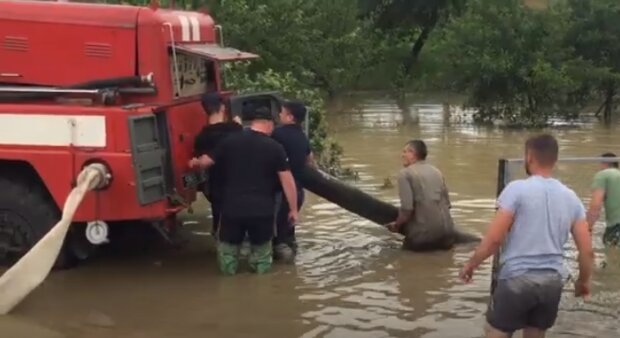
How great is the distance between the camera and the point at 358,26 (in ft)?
125

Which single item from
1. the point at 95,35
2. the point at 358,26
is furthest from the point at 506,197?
the point at 358,26

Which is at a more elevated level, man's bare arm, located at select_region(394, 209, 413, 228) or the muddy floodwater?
man's bare arm, located at select_region(394, 209, 413, 228)

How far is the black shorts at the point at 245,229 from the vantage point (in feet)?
29.2

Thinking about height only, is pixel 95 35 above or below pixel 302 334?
above

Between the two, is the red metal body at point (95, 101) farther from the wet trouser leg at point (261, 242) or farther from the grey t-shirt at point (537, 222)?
the grey t-shirt at point (537, 222)

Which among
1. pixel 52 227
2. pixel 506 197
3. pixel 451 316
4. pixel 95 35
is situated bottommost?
pixel 451 316

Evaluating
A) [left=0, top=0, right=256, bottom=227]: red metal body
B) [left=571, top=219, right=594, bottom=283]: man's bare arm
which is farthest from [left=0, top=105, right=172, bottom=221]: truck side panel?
[left=571, top=219, right=594, bottom=283]: man's bare arm

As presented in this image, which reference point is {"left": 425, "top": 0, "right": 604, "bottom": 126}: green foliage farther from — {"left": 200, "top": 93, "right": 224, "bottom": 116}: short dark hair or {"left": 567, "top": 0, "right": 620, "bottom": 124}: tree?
{"left": 200, "top": 93, "right": 224, "bottom": 116}: short dark hair

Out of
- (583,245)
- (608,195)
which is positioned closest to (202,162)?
(608,195)

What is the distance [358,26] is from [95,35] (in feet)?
97.3

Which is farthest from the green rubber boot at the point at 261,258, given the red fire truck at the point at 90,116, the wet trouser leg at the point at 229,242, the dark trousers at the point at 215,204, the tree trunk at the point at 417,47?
the tree trunk at the point at 417,47

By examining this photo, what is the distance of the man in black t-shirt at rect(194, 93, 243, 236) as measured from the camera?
9203 mm

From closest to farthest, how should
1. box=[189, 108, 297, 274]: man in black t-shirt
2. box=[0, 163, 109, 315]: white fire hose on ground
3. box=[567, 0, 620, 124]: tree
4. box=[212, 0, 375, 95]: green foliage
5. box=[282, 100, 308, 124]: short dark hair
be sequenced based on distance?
box=[0, 163, 109, 315]: white fire hose on ground, box=[189, 108, 297, 274]: man in black t-shirt, box=[282, 100, 308, 124]: short dark hair, box=[212, 0, 375, 95]: green foliage, box=[567, 0, 620, 124]: tree

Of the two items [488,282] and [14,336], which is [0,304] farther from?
[488,282]
